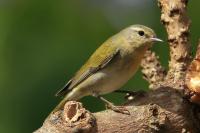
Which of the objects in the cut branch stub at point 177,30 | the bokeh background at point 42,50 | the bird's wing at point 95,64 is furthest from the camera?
the bokeh background at point 42,50

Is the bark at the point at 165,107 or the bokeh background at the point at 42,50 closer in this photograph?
the bark at the point at 165,107

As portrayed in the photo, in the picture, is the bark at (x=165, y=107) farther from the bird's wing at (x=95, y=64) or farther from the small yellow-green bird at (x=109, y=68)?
the bird's wing at (x=95, y=64)

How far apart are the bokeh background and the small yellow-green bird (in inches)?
7.8

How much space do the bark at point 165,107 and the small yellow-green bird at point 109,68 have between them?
727 millimetres

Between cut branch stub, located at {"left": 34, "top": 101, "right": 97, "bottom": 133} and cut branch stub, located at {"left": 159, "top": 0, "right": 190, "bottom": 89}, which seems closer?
cut branch stub, located at {"left": 34, "top": 101, "right": 97, "bottom": 133}

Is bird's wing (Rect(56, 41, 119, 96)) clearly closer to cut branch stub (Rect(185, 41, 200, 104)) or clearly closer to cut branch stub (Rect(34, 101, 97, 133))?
cut branch stub (Rect(185, 41, 200, 104))

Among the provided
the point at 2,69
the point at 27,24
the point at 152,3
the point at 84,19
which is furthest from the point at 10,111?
the point at 152,3

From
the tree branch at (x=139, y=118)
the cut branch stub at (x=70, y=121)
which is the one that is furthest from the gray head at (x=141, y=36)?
the cut branch stub at (x=70, y=121)

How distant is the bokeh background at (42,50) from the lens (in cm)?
482

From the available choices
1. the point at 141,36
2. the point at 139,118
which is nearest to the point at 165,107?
the point at 139,118

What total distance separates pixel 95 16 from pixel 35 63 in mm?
1089

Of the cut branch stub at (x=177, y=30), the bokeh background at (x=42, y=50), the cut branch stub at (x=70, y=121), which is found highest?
the cut branch stub at (x=177, y=30)

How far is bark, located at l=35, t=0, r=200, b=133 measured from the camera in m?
2.96

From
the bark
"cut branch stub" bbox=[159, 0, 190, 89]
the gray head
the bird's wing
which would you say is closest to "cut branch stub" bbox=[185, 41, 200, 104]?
the bark
